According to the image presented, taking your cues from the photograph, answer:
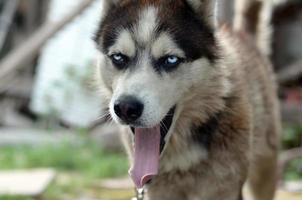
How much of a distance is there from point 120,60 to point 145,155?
0.48 m

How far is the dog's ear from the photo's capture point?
386 centimetres

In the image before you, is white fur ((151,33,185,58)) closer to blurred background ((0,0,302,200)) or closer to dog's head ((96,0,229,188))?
dog's head ((96,0,229,188))

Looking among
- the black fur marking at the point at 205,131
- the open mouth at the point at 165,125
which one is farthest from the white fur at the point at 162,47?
the black fur marking at the point at 205,131

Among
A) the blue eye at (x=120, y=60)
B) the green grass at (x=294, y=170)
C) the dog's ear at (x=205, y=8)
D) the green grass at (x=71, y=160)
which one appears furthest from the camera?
the green grass at (x=71, y=160)

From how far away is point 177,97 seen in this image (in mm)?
3672

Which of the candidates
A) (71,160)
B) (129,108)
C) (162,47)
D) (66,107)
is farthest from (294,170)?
(129,108)

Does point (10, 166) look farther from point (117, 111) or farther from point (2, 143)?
point (117, 111)

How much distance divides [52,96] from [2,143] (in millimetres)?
999

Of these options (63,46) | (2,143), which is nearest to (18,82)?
(63,46)

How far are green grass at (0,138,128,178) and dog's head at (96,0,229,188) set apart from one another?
3.00 m

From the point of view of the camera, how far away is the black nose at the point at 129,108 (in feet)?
11.3

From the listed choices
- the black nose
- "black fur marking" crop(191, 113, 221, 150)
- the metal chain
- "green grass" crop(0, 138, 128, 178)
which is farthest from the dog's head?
"green grass" crop(0, 138, 128, 178)

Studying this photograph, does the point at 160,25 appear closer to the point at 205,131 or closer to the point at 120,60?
the point at 120,60

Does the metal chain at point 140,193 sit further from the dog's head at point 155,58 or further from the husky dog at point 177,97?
the dog's head at point 155,58
